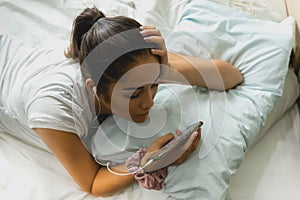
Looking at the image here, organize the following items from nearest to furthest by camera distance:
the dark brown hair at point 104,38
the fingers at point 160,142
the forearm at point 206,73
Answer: the dark brown hair at point 104,38 < the fingers at point 160,142 < the forearm at point 206,73

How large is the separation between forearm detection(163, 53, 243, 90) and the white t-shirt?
250 millimetres

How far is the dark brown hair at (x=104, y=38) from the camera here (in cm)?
86

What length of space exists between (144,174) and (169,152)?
75 mm

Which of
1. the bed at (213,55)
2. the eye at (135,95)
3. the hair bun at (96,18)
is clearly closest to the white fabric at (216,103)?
the bed at (213,55)

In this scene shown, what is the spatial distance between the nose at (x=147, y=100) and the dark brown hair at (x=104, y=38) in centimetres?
9

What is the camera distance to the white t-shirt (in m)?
0.93

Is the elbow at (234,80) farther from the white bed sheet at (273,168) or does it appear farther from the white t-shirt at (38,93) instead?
the white t-shirt at (38,93)

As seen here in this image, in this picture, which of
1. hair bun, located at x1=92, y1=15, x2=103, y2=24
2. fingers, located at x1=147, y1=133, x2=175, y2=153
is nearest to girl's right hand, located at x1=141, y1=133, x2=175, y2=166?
fingers, located at x1=147, y1=133, x2=175, y2=153

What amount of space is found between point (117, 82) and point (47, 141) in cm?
21

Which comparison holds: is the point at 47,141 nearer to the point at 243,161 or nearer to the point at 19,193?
the point at 19,193

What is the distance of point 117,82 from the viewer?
34.7 inches

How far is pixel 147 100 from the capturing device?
0.94 meters

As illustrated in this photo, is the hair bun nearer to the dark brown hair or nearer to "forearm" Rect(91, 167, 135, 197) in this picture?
the dark brown hair

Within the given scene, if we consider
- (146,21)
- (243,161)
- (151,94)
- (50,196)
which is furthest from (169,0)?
(50,196)
